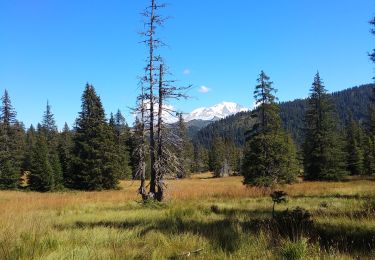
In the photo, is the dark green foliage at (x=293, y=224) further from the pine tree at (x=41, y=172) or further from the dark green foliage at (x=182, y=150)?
the pine tree at (x=41, y=172)

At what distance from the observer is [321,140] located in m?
46.6

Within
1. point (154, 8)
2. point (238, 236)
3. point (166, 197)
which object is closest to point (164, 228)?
point (238, 236)

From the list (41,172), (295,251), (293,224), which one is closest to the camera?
(295,251)

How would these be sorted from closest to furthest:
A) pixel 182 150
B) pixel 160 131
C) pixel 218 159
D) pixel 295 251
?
pixel 295 251, pixel 160 131, pixel 182 150, pixel 218 159

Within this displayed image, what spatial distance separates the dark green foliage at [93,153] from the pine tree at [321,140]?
22.5 meters

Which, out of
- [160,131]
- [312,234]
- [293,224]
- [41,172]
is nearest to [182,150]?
[160,131]

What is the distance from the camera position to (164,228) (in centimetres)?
879

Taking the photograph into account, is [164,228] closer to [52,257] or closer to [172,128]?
[52,257]

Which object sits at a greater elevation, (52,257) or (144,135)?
(144,135)

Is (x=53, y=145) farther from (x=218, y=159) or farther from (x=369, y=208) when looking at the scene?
(x=369, y=208)

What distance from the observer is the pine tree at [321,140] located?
153 ft

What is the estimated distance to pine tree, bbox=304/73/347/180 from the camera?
153ft

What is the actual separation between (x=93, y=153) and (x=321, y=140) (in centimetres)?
2548

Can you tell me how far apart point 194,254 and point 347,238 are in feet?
9.09
